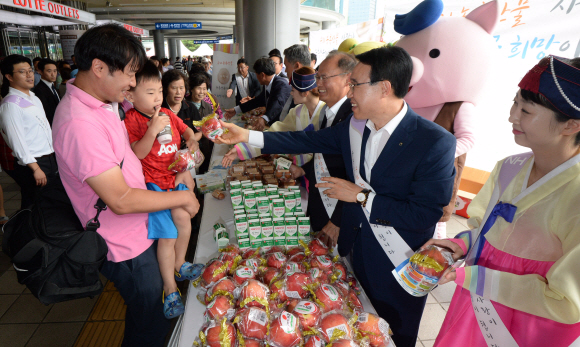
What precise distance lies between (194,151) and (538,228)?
1.92m

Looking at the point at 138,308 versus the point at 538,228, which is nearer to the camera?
the point at 538,228

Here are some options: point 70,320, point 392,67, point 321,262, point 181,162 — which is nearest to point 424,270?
point 321,262

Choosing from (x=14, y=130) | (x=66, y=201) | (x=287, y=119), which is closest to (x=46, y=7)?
(x=14, y=130)

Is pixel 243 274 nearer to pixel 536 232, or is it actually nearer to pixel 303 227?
pixel 303 227

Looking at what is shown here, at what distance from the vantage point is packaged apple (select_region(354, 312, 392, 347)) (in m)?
1.20

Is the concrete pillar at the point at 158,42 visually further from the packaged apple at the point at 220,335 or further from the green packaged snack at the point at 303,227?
the packaged apple at the point at 220,335

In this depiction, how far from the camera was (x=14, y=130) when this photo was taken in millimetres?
2893

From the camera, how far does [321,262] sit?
1.58m

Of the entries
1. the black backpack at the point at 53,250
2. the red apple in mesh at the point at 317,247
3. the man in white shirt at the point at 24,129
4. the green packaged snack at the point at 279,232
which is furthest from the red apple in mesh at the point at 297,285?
the man in white shirt at the point at 24,129

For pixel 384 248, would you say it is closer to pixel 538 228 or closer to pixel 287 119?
pixel 538 228

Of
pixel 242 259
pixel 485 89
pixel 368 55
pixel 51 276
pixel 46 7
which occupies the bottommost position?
pixel 242 259

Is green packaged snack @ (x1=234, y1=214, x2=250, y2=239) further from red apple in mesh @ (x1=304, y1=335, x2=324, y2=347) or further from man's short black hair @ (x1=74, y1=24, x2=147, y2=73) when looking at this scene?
man's short black hair @ (x1=74, y1=24, x2=147, y2=73)

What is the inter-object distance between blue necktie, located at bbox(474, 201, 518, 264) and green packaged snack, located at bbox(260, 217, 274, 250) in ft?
3.34

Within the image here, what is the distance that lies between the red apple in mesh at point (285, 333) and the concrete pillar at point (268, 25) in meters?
7.40
